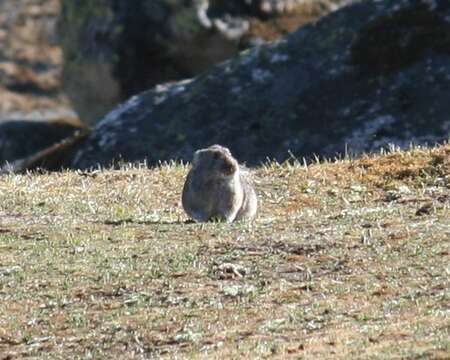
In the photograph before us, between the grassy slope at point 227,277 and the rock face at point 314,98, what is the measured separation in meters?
12.3

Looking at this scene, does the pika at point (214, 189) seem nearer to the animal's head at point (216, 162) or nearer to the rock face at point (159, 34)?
the animal's head at point (216, 162)

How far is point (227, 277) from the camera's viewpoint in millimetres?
15172

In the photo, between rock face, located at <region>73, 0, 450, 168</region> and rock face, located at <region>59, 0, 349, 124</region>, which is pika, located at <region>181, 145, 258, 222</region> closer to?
rock face, located at <region>73, 0, 450, 168</region>

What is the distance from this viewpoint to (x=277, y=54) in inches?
1399

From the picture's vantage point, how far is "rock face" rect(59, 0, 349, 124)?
4447 centimetres

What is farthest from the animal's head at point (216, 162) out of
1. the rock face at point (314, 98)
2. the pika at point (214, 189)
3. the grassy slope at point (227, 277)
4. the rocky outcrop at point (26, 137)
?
the rocky outcrop at point (26, 137)

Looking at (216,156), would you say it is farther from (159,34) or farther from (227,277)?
(159,34)

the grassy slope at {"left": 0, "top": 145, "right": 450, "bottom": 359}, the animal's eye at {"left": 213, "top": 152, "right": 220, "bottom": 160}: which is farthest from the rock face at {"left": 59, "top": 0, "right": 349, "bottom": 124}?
the animal's eye at {"left": 213, "top": 152, "right": 220, "bottom": 160}

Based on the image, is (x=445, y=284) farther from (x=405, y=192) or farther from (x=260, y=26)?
(x=260, y=26)

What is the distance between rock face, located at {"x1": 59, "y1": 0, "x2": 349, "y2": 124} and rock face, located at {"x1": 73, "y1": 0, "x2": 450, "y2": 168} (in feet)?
27.6

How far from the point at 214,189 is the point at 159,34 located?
2712 centimetres

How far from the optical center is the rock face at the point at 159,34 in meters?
44.5

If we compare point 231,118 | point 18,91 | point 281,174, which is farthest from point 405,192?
point 18,91

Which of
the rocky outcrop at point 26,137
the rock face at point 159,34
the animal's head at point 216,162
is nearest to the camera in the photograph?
the animal's head at point 216,162
